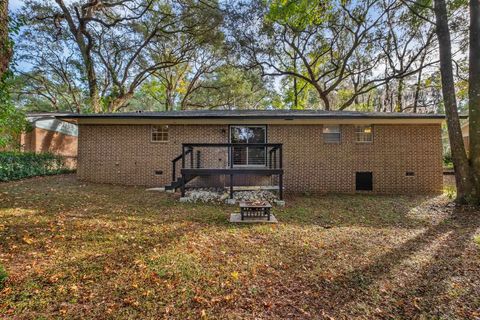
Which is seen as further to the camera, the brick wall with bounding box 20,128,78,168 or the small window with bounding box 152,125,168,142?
the brick wall with bounding box 20,128,78,168

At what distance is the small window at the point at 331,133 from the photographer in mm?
10180

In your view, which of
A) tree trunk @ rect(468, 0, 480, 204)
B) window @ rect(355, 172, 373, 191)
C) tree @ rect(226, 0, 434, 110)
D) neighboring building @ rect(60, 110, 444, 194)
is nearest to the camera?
tree trunk @ rect(468, 0, 480, 204)

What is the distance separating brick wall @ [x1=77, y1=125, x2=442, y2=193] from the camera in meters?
9.97

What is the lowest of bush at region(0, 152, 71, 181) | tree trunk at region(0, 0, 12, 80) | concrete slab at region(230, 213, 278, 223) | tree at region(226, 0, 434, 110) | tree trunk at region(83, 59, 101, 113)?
concrete slab at region(230, 213, 278, 223)

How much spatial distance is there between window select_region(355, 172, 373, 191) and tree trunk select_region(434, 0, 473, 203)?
3.25 meters

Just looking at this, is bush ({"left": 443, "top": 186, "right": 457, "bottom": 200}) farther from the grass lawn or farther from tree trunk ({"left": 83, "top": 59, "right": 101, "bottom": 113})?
tree trunk ({"left": 83, "top": 59, "right": 101, "bottom": 113})

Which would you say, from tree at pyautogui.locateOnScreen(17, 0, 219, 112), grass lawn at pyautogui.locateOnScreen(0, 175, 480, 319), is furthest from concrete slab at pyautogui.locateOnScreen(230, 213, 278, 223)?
tree at pyautogui.locateOnScreen(17, 0, 219, 112)

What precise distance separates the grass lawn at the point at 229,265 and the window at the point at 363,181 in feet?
12.5

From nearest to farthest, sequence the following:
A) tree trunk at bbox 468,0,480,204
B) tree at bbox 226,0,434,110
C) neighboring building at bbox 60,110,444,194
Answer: tree trunk at bbox 468,0,480,204, neighboring building at bbox 60,110,444,194, tree at bbox 226,0,434,110

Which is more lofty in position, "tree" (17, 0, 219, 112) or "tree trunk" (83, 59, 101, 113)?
"tree" (17, 0, 219, 112)

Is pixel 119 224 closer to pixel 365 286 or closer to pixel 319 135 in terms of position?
pixel 365 286

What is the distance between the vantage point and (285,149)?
10070 millimetres

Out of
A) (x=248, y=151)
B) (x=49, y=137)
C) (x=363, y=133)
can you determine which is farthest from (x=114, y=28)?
(x=363, y=133)

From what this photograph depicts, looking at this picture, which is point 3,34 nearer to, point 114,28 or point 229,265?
point 229,265
